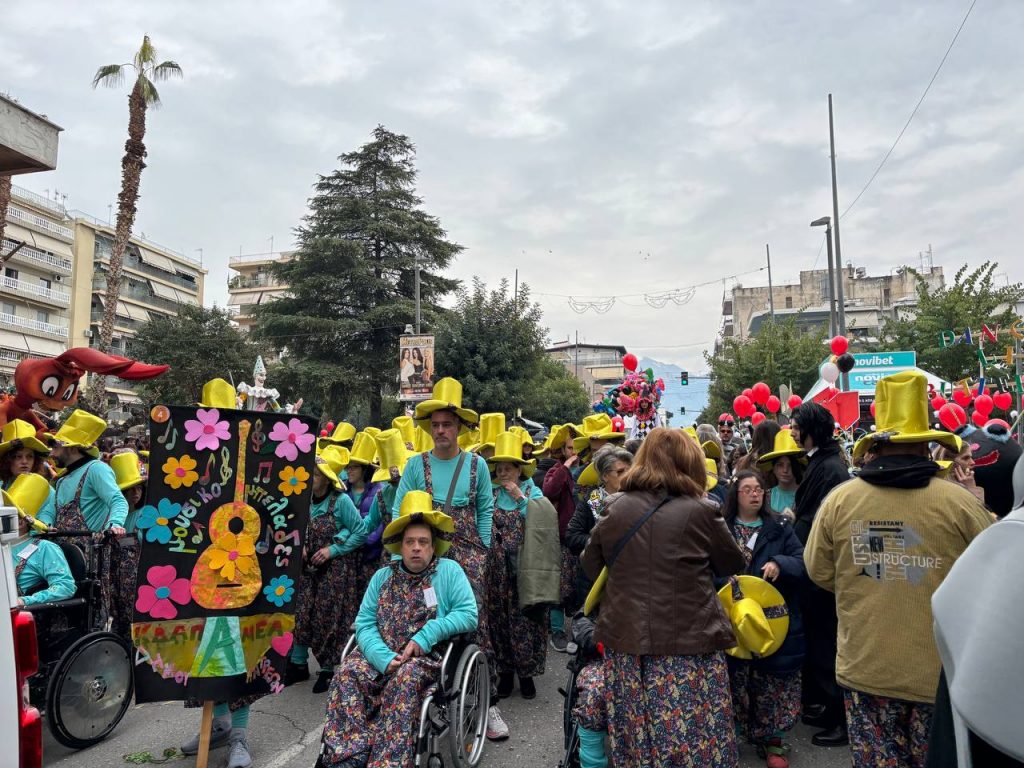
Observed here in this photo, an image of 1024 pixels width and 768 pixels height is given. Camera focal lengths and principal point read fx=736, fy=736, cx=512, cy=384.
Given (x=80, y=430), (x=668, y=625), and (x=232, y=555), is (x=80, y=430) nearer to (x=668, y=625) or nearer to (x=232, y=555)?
(x=232, y=555)

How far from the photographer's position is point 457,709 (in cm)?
381

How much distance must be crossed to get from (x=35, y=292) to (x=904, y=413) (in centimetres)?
5765

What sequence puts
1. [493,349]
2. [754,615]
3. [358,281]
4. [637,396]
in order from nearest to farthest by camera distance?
[754,615], [637,396], [493,349], [358,281]

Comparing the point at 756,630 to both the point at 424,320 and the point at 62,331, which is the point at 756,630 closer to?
the point at 424,320

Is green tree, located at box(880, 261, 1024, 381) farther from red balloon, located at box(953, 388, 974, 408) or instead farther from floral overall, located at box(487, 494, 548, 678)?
floral overall, located at box(487, 494, 548, 678)

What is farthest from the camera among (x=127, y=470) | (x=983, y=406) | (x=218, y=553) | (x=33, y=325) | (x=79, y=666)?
(x=33, y=325)

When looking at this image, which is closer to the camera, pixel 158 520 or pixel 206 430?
pixel 158 520

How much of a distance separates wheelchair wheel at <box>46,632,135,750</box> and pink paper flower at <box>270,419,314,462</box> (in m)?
1.77

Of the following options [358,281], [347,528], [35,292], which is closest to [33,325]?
[35,292]

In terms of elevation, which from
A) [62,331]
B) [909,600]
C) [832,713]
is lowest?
[832,713]

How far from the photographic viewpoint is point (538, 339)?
27.2 m

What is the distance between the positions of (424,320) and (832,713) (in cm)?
2747

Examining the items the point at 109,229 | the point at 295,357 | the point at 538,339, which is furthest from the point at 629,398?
the point at 109,229

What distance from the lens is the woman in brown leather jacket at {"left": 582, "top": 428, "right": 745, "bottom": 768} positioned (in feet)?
10.3
